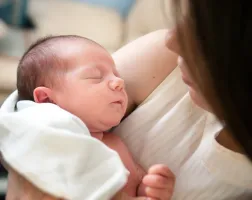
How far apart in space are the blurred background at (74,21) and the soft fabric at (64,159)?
4.31 feet

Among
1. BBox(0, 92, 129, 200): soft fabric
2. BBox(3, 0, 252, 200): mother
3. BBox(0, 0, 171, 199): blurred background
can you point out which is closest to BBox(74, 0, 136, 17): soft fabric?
BBox(0, 0, 171, 199): blurred background

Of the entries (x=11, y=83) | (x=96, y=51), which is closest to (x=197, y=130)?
(x=96, y=51)

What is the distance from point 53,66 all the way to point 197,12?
1.16ft

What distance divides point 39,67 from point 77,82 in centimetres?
9

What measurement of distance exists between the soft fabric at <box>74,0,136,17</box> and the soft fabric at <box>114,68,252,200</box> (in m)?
1.54

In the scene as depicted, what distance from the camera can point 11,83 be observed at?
1736 mm

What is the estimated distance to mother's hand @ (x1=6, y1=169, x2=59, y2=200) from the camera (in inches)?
29.6

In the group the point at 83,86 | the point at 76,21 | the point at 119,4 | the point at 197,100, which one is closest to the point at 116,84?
the point at 83,86

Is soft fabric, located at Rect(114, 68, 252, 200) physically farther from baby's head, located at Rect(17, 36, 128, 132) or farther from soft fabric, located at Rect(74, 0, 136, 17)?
soft fabric, located at Rect(74, 0, 136, 17)

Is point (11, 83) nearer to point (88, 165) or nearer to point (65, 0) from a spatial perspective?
point (65, 0)

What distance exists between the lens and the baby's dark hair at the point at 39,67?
0.83 m

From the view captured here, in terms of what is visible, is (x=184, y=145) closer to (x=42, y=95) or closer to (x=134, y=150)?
(x=134, y=150)

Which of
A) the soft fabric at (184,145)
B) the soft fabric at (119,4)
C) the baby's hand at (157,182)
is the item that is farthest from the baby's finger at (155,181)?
the soft fabric at (119,4)

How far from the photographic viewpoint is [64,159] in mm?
685
